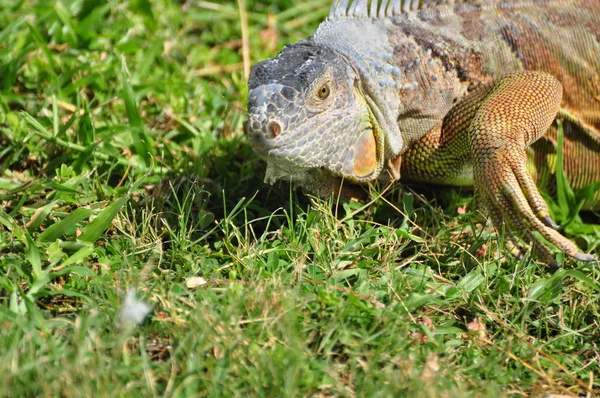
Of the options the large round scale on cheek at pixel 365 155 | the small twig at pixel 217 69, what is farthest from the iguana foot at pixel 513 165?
the small twig at pixel 217 69

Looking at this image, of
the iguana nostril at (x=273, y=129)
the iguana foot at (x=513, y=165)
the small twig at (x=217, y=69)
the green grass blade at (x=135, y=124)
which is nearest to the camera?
the iguana nostril at (x=273, y=129)

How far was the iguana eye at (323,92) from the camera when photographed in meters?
4.50

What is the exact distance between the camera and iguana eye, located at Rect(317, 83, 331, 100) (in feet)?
14.8

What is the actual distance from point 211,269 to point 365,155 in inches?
46.0

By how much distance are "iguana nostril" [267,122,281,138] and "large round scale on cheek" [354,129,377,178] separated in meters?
0.66

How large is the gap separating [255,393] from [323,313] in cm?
62

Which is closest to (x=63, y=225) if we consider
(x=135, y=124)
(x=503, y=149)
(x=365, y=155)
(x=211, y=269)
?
(x=211, y=269)

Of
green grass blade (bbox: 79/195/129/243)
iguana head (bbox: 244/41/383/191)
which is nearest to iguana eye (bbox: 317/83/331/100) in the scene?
iguana head (bbox: 244/41/383/191)

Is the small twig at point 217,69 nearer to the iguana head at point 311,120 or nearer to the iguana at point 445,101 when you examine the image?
the iguana at point 445,101

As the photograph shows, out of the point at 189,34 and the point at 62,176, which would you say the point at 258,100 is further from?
the point at 189,34

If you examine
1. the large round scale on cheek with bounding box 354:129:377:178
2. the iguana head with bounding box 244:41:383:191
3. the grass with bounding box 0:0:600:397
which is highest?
the iguana head with bounding box 244:41:383:191

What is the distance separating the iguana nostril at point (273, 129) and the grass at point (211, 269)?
567mm

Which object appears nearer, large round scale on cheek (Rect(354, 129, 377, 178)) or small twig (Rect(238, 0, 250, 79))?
large round scale on cheek (Rect(354, 129, 377, 178))

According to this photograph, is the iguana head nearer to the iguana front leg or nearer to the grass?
the grass
